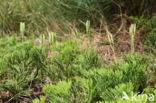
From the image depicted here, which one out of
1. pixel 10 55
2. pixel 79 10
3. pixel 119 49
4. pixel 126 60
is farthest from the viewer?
pixel 79 10

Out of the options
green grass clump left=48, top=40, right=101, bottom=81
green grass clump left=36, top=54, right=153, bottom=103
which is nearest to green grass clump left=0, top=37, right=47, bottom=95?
green grass clump left=48, top=40, right=101, bottom=81

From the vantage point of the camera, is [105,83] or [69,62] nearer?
[105,83]

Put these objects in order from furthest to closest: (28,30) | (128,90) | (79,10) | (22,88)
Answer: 1. (28,30)
2. (79,10)
3. (22,88)
4. (128,90)

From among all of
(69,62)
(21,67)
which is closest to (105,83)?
(69,62)

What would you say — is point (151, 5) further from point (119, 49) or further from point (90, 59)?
point (90, 59)

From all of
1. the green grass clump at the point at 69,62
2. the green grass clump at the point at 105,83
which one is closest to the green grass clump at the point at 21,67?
the green grass clump at the point at 69,62

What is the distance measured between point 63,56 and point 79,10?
2.04 m

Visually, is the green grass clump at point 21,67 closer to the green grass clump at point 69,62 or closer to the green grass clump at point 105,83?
the green grass clump at point 69,62

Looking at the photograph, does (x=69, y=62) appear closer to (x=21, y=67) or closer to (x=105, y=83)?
(x=21, y=67)

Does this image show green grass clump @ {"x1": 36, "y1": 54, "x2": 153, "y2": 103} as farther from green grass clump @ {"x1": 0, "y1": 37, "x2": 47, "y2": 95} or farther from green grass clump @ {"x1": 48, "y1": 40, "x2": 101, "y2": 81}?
green grass clump @ {"x1": 0, "y1": 37, "x2": 47, "y2": 95}

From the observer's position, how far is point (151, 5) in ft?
10.9

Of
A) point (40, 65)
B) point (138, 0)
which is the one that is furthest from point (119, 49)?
point (40, 65)

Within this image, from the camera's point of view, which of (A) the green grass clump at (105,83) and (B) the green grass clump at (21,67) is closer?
(A) the green grass clump at (105,83)

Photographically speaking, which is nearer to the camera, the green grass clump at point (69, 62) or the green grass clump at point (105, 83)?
the green grass clump at point (105, 83)
